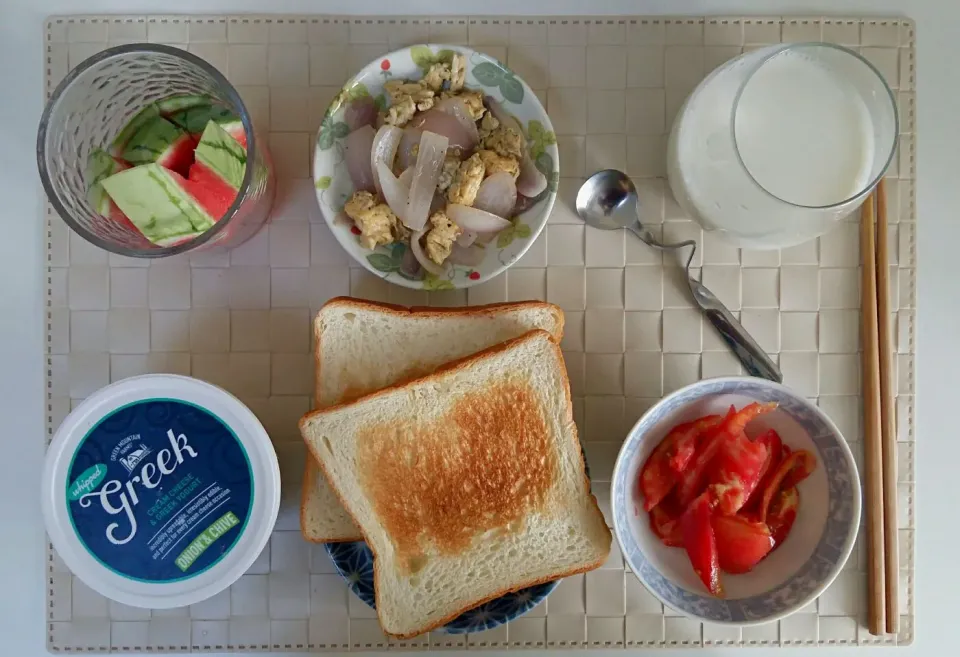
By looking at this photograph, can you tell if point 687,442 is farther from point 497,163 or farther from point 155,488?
point 155,488

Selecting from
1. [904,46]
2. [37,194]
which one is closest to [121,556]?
[37,194]

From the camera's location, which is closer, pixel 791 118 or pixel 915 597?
pixel 791 118

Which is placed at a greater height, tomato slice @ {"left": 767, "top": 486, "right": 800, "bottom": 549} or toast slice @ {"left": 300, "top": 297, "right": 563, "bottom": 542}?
toast slice @ {"left": 300, "top": 297, "right": 563, "bottom": 542}

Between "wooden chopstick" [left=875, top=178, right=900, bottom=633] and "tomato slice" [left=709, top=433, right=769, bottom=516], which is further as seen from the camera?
"wooden chopstick" [left=875, top=178, right=900, bottom=633]

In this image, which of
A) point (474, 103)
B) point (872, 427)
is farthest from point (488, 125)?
point (872, 427)

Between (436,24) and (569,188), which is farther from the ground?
(436,24)

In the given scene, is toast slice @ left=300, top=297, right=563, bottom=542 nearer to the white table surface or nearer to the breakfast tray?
the breakfast tray

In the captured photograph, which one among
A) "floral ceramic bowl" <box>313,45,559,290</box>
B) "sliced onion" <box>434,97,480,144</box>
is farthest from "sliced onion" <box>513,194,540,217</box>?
"sliced onion" <box>434,97,480,144</box>

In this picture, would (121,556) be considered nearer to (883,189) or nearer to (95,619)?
(95,619)
